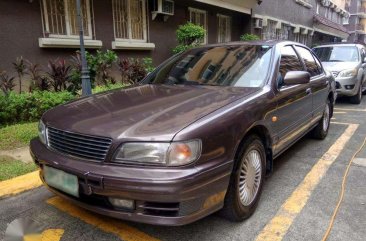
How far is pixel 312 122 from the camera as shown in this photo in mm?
4656

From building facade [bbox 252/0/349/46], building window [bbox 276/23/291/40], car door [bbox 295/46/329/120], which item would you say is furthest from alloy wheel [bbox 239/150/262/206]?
building window [bbox 276/23/291/40]

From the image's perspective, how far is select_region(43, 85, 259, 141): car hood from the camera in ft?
7.67

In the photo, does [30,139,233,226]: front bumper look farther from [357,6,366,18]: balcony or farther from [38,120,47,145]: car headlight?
[357,6,366,18]: balcony

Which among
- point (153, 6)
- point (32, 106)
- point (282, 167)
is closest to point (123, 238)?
point (282, 167)

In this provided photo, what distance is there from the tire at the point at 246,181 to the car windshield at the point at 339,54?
7.31 meters

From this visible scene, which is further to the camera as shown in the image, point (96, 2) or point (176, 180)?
point (96, 2)

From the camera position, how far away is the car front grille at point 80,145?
2.34m

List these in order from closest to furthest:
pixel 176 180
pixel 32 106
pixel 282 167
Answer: pixel 176 180
pixel 282 167
pixel 32 106

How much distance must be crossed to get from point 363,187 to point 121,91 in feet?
8.83

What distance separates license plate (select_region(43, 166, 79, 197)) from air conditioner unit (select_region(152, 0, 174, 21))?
7.67 meters

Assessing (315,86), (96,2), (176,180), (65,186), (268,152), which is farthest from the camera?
(96,2)

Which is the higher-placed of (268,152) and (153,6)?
(153,6)

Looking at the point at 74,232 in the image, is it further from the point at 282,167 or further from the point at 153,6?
the point at 153,6

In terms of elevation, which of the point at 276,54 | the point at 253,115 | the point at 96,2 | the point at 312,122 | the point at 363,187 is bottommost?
the point at 363,187
